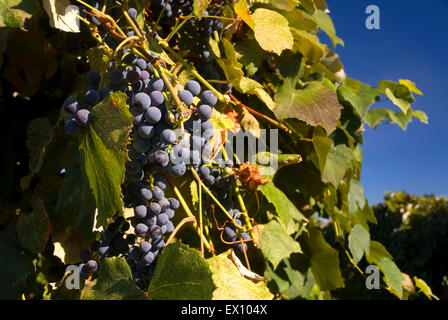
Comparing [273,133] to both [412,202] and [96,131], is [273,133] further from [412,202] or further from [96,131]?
[412,202]

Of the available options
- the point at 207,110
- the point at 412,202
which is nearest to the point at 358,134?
the point at 207,110

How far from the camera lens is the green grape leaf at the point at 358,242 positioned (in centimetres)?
162

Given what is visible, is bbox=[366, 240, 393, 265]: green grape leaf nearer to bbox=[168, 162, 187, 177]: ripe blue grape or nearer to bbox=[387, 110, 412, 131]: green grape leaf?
bbox=[387, 110, 412, 131]: green grape leaf

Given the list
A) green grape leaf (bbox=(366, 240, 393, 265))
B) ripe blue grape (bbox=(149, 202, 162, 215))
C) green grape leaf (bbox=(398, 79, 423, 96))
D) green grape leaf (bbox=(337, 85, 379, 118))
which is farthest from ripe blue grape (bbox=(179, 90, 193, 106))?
green grape leaf (bbox=(366, 240, 393, 265))

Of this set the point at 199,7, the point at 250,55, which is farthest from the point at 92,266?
the point at 250,55

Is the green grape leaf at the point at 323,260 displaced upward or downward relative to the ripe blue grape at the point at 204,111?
downward

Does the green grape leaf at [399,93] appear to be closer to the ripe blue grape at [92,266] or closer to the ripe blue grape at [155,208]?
the ripe blue grape at [155,208]

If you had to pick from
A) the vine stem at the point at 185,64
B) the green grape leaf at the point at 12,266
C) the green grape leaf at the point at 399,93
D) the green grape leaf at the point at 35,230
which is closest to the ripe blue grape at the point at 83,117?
the vine stem at the point at 185,64

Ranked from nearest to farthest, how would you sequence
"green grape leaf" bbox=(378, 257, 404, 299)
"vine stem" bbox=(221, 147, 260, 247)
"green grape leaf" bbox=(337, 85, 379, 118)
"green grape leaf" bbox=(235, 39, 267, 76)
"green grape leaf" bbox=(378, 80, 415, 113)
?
"vine stem" bbox=(221, 147, 260, 247) → "green grape leaf" bbox=(235, 39, 267, 76) → "green grape leaf" bbox=(337, 85, 379, 118) → "green grape leaf" bbox=(378, 80, 415, 113) → "green grape leaf" bbox=(378, 257, 404, 299)

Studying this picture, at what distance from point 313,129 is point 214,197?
50cm

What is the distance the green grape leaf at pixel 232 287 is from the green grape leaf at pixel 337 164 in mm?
574

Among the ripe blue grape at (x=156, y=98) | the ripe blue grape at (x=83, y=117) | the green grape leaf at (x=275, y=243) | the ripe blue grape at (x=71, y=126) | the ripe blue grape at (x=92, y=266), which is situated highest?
the ripe blue grape at (x=156, y=98)

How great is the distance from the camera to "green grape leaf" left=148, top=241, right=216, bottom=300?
2.14ft

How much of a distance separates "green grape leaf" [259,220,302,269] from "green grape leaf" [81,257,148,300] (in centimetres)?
46
